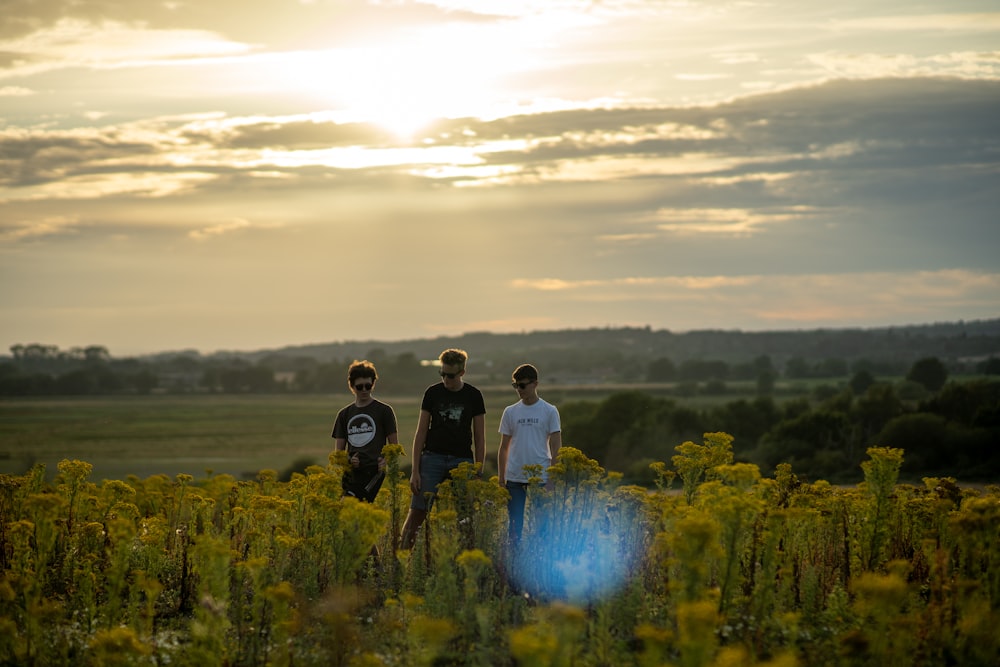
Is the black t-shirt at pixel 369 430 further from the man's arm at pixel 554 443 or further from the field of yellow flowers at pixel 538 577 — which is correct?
the man's arm at pixel 554 443

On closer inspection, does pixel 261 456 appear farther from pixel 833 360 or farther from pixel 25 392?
pixel 833 360

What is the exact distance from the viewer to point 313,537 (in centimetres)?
993

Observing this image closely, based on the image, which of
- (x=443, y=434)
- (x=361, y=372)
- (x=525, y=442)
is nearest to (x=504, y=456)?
(x=525, y=442)

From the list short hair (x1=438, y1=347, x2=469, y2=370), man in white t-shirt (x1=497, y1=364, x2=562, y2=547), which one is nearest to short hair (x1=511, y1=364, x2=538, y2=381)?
man in white t-shirt (x1=497, y1=364, x2=562, y2=547)

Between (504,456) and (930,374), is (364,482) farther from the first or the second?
(930,374)

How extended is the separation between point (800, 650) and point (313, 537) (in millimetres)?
4580

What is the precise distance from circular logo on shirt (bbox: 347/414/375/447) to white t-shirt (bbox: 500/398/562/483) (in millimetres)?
1372

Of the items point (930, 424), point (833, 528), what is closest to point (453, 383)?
point (833, 528)

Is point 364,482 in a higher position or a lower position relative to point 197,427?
higher

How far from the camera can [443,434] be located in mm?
10641

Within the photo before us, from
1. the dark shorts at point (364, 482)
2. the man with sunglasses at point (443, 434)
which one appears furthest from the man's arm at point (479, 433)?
the dark shorts at point (364, 482)

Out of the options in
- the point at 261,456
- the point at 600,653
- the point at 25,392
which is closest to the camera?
the point at 600,653

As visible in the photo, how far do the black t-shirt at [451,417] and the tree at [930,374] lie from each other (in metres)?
76.4

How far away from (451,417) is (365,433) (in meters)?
0.91
